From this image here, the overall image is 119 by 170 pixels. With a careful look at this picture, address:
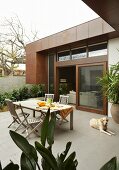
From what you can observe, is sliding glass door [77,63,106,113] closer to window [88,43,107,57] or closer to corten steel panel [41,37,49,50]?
window [88,43,107,57]

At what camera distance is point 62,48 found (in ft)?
28.5

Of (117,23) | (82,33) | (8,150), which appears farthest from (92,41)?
(8,150)

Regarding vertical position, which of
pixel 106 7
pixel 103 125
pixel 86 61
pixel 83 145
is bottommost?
pixel 83 145

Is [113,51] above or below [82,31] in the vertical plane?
below

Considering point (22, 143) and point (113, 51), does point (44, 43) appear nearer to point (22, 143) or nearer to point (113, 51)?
point (113, 51)

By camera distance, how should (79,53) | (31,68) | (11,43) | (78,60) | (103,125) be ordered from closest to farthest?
(103,125) < (78,60) < (79,53) < (31,68) < (11,43)

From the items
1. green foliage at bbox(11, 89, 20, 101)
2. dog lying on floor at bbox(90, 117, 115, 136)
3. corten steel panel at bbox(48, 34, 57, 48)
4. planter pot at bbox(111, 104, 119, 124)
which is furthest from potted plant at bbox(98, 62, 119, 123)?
green foliage at bbox(11, 89, 20, 101)

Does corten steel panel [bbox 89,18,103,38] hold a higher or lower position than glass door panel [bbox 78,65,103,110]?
higher

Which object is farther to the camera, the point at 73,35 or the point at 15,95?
the point at 15,95

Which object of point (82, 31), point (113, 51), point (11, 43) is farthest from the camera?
point (11, 43)

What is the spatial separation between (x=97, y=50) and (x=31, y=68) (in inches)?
165

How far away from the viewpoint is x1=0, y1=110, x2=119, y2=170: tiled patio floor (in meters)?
3.12

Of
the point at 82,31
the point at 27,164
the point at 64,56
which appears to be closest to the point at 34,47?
the point at 64,56

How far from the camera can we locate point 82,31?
675 cm
